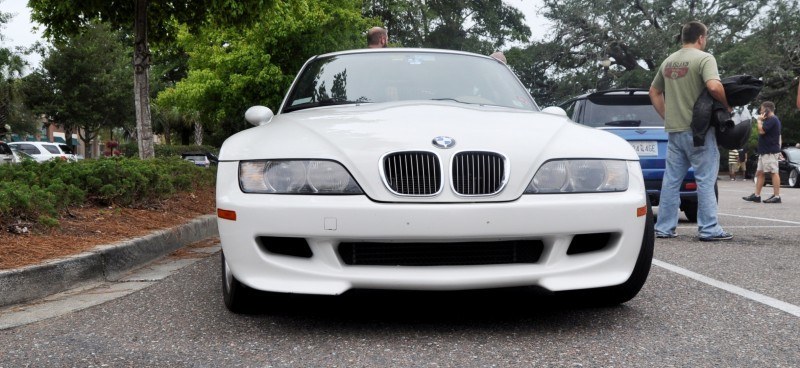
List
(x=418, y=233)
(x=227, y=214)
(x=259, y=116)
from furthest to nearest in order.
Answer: (x=259, y=116), (x=227, y=214), (x=418, y=233)

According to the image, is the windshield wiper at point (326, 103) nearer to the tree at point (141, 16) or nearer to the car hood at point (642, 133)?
the car hood at point (642, 133)

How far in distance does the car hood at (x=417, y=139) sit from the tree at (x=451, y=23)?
3222 cm

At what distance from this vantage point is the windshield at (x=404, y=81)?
4199 mm

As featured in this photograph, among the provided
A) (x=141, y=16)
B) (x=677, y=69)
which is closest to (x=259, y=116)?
(x=677, y=69)

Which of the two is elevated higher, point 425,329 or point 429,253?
point 429,253

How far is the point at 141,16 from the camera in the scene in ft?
31.5

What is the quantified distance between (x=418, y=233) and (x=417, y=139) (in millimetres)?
421

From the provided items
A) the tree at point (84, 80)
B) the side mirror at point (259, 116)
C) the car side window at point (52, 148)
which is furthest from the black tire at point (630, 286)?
the tree at point (84, 80)

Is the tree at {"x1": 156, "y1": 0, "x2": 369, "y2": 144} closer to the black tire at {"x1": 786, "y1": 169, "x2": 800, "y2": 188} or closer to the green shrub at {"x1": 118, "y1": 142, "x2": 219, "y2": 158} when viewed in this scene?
the black tire at {"x1": 786, "y1": 169, "x2": 800, "y2": 188}

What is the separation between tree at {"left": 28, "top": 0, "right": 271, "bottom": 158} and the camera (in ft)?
31.9

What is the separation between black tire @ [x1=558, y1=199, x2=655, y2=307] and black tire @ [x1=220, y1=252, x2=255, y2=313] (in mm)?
1491

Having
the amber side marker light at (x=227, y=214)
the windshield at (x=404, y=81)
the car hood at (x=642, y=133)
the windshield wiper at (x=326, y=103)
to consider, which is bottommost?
the amber side marker light at (x=227, y=214)

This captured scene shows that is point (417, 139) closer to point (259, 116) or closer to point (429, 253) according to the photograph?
point (429, 253)

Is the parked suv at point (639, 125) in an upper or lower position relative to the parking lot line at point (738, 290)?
upper
